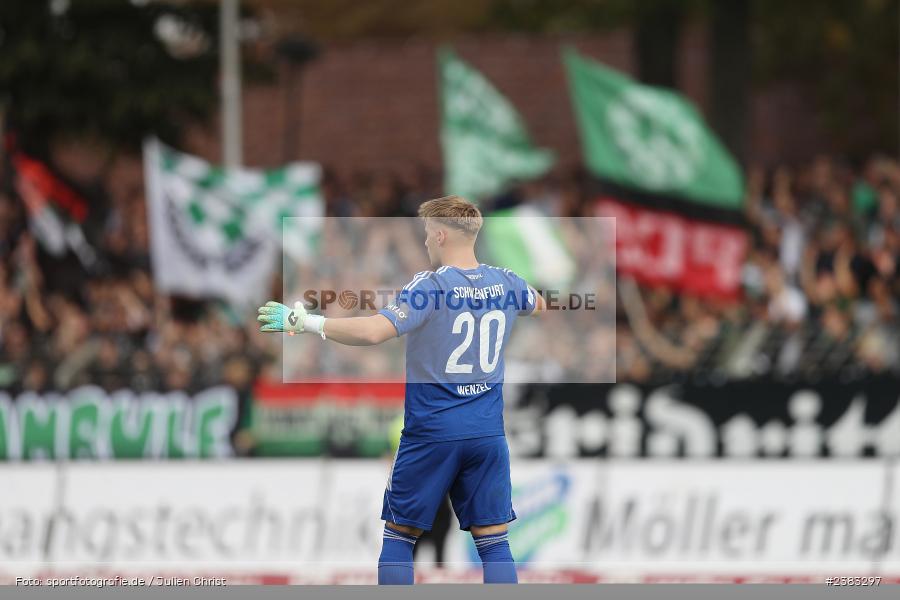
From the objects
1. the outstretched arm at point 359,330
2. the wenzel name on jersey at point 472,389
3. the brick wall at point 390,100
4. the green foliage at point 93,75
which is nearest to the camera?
the outstretched arm at point 359,330

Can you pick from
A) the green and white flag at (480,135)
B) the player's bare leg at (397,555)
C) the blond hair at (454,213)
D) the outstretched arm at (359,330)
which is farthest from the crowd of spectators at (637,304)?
the outstretched arm at (359,330)

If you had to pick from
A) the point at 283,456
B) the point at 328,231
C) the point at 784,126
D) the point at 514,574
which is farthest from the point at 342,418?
the point at 784,126

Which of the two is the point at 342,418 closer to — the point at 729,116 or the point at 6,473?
the point at 6,473

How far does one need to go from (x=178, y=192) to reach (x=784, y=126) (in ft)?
52.6

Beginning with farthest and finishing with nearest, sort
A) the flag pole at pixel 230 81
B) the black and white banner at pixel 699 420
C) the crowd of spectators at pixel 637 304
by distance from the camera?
1. the flag pole at pixel 230 81
2. the crowd of spectators at pixel 637 304
3. the black and white banner at pixel 699 420

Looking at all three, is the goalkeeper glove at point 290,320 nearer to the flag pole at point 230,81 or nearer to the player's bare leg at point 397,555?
the player's bare leg at point 397,555

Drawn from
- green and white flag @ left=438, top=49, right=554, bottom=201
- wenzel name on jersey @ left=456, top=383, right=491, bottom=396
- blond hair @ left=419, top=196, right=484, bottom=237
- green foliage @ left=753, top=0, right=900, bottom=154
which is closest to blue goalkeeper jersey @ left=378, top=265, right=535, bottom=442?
wenzel name on jersey @ left=456, top=383, right=491, bottom=396

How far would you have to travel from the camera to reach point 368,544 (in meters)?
12.7

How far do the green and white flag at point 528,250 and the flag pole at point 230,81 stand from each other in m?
6.05

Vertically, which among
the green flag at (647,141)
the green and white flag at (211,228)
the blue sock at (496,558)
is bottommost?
the blue sock at (496,558)

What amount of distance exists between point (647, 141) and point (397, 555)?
977 cm

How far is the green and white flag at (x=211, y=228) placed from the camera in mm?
16891

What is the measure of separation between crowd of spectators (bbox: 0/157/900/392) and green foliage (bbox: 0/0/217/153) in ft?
5.86

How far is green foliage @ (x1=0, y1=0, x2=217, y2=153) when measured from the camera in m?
20.1
